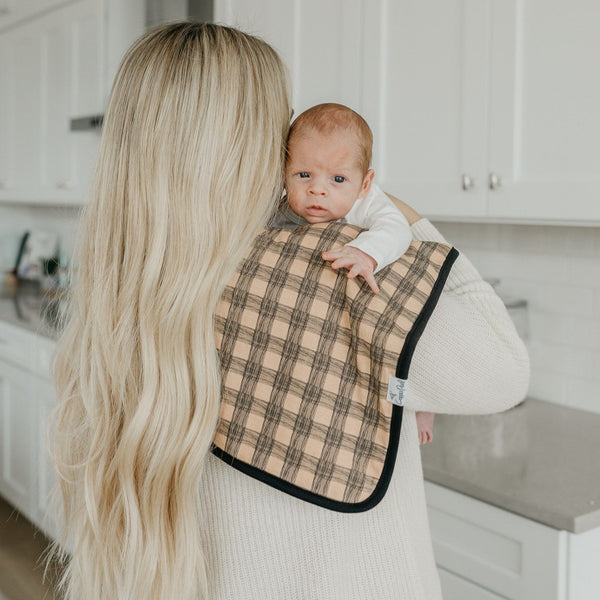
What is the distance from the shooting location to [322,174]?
96 centimetres

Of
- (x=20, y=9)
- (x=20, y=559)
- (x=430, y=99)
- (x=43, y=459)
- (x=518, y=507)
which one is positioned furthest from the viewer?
(x=20, y=9)

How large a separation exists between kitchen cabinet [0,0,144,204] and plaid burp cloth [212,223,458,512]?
240cm

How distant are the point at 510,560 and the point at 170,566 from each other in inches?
29.9

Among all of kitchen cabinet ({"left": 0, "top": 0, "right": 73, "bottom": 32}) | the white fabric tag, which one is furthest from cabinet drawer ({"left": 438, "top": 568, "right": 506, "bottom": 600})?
kitchen cabinet ({"left": 0, "top": 0, "right": 73, "bottom": 32})

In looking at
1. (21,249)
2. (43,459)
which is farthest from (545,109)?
(21,249)

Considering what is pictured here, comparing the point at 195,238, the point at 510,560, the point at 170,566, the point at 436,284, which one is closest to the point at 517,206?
the point at 510,560

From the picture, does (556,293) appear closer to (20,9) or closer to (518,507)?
(518,507)

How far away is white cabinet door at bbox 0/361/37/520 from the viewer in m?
3.05

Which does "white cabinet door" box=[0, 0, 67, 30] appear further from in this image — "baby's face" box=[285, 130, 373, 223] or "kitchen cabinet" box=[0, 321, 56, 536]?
"baby's face" box=[285, 130, 373, 223]

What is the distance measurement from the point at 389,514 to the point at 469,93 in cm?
110

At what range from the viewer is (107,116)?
0.92m

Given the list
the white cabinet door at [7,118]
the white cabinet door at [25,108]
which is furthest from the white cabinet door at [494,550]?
the white cabinet door at [7,118]

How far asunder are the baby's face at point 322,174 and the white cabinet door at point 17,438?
235 cm

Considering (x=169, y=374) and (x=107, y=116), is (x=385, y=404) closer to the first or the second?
(x=169, y=374)
